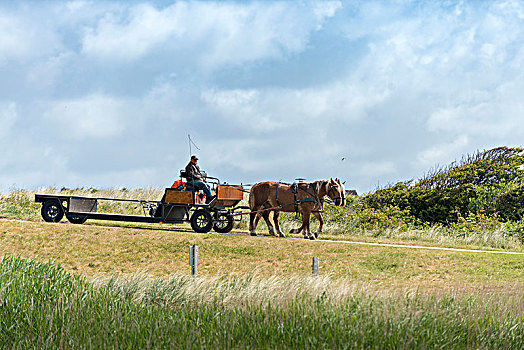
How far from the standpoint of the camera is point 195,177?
1777 centimetres

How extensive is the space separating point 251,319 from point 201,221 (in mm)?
11241

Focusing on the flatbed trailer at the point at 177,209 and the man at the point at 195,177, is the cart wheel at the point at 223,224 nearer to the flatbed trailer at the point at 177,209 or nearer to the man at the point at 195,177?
the flatbed trailer at the point at 177,209

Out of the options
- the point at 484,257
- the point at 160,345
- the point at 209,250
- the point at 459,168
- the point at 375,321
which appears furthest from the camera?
the point at 459,168

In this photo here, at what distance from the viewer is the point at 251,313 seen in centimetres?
734

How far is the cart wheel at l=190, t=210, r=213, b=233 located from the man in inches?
25.1

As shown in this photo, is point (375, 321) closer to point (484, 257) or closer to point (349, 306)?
point (349, 306)

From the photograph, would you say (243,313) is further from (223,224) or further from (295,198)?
(295,198)

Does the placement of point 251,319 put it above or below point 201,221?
below

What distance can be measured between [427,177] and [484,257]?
13.0m

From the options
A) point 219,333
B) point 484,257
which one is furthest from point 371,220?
point 219,333

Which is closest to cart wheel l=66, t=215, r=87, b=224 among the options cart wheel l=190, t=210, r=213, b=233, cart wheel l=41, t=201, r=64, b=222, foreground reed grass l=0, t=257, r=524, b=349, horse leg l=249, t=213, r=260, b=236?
cart wheel l=41, t=201, r=64, b=222

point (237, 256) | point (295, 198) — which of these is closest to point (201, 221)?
point (295, 198)

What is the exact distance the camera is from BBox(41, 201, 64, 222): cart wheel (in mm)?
19188

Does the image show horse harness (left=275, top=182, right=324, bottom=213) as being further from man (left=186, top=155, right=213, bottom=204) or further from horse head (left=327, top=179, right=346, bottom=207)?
man (left=186, top=155, right=213, bottom=204)
